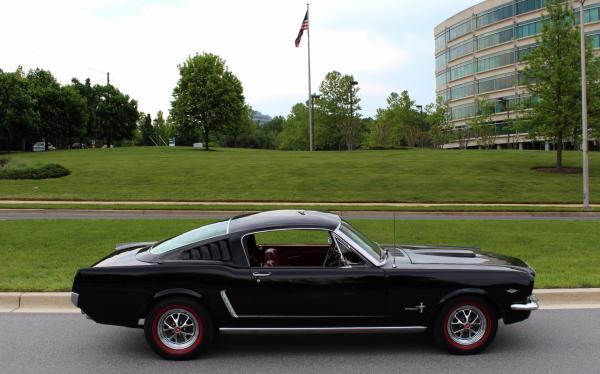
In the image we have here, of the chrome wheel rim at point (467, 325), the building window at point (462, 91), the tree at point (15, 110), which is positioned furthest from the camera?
the building window at point (462, 91)

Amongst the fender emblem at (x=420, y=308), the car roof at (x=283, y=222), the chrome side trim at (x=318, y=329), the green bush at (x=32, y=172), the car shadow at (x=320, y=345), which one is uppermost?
the green bush at (x=32, y=172)

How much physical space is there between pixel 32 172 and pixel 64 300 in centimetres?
2452

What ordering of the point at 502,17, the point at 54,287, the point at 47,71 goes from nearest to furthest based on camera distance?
the point at 54,287
the point at 47,71
the point at 502,17

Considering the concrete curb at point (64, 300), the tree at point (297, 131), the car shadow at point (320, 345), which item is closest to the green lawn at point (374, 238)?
the concrete curb at point (64, 300)

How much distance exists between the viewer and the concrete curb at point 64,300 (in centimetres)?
662

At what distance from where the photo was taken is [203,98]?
5206 cm

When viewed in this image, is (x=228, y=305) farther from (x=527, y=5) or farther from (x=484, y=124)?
(x=527, y=5)

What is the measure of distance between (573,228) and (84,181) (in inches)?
889

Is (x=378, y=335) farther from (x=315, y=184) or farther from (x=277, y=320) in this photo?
(x=315, y=184)

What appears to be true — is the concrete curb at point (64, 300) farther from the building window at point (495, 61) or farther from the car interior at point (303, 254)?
the building window at point (495, 61)

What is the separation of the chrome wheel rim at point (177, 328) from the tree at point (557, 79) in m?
27.9

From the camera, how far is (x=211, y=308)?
16.5ft

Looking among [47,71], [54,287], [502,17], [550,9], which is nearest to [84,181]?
[54,287]

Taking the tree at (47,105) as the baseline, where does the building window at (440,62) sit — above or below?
above
